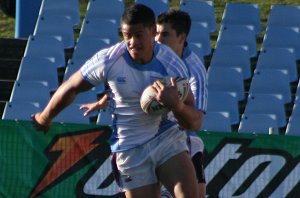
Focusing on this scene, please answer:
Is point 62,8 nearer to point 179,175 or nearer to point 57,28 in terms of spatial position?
point 57,28

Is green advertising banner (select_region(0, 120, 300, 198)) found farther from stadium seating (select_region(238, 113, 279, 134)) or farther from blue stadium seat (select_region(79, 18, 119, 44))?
blue stadium seat (select_region(79, 18, 119, 44))

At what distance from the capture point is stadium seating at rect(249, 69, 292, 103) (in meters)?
12.6

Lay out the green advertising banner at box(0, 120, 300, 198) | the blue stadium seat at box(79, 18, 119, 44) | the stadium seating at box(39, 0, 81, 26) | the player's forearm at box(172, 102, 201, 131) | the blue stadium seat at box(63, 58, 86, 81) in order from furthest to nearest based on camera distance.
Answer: the stadium seating at box(39, 0, 81, 26)
the blue stadium seat at box(79, 18, 119, 44)
the blue stadium seat at box(63, 58, 86, 81)
the green advertising banner at box(0, 120, 300, 198)
the player's forearm at box(172, 102, 201, 131)

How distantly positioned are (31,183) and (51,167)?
0.24m

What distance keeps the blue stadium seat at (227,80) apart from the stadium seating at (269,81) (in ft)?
0.53

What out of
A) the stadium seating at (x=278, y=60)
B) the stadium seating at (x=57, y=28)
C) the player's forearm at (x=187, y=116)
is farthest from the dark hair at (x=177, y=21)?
the stadium seating at (x=57, y=28)

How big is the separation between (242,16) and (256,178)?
4.58 m

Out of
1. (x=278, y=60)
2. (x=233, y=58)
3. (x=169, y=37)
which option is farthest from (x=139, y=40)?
(x=278, y=60)

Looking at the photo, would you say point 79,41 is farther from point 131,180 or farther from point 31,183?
point 131,180

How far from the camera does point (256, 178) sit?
9.71 metres

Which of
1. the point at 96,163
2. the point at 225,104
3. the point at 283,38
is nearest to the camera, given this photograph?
the point at 96,163

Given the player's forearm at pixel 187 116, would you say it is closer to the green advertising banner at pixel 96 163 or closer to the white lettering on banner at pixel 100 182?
the green advertising banner at pixel 96 163

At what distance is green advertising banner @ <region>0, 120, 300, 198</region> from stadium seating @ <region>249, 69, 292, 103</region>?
9.97ft

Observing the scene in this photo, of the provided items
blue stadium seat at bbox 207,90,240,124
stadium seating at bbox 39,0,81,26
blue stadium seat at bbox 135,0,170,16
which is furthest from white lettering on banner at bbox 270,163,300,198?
stadium seating at bbox 39,0,81,26
